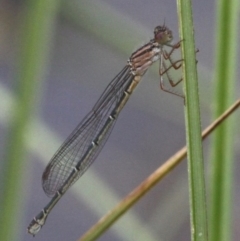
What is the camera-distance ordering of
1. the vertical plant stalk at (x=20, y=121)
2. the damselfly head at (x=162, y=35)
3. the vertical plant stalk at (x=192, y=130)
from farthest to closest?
the damselfly head at (x=162, y=35) → the vertical plant stalk at (x=20, y=121) → the vertical plant stalk at (x=192, y=130)

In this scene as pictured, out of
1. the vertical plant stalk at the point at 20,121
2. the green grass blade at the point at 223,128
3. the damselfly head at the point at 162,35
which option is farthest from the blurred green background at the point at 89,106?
the green grass blade at the point at 223,128

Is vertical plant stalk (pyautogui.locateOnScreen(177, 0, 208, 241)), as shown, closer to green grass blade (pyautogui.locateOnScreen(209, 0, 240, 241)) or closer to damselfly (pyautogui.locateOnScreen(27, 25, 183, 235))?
green grass blade (pyautogui.locateOnScreen(209, 0, 240, 241))

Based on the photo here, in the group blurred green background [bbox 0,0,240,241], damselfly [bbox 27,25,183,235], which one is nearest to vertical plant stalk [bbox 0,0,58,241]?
blurred green background [bbox 0,0,240,241]

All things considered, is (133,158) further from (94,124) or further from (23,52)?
(23,52)

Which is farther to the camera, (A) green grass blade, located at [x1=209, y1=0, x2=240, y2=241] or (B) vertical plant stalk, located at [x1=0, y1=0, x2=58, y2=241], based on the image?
(B) vertical plant stalk, located at [x1=0, y1=0, x2=58, y2=241]

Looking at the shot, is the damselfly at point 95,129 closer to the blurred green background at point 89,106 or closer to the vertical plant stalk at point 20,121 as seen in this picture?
the blurred green background at point 89,106

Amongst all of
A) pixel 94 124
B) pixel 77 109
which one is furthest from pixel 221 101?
pixel 77 109

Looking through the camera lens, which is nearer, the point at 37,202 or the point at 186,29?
the point at 186,29
